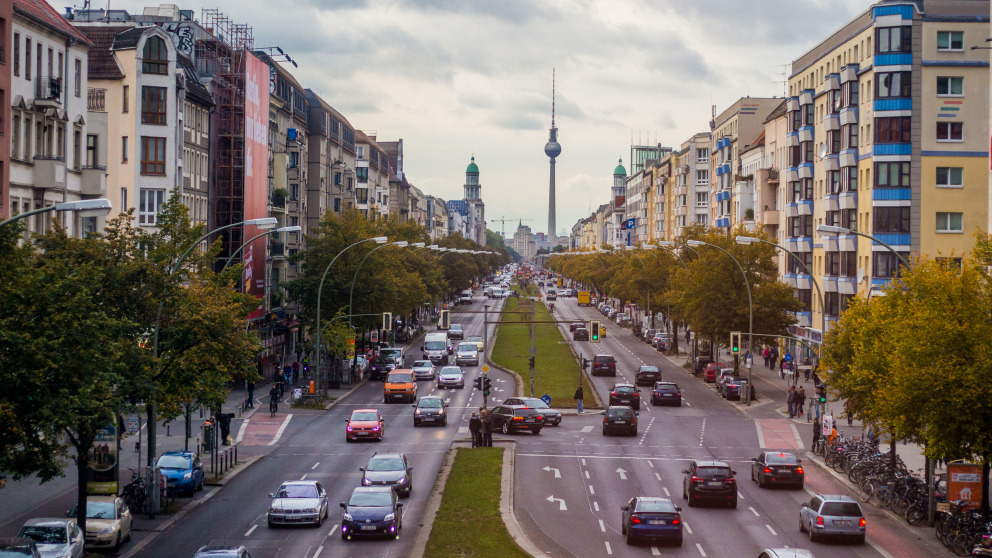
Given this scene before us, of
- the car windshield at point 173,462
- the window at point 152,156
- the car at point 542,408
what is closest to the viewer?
the car windshield at point 173,462

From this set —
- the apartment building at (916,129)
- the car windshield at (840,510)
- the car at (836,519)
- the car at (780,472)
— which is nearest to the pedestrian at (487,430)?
the car at (780,472)

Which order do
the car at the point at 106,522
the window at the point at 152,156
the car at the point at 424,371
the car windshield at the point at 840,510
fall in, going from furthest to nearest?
the car at the point at 424,371 < the window at the point at 152,156 < the car windshield at the point at 840,510 < the car at the point at 106,522

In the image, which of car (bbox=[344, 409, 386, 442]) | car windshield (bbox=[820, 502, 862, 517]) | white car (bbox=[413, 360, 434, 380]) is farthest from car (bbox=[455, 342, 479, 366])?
car windshield (bbox=[820, 502, 862, 517])

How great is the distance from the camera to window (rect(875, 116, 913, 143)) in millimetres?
69312

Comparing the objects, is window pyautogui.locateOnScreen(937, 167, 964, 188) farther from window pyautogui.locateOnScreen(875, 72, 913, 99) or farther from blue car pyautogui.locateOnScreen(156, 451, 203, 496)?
blue car pyautogui.locateOnScreen(156, 451, 203, 496)

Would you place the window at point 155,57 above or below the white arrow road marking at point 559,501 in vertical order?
above

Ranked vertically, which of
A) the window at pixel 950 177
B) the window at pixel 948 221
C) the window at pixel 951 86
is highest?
the window at pixel 951 86

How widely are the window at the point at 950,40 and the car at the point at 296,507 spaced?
51881 millimetres

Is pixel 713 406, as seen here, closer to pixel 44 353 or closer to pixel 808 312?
pixel 808 312

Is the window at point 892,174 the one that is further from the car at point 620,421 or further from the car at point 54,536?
the car at point 54,536

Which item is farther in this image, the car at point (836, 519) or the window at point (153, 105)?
the window at point (153, 105)

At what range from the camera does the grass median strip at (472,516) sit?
27.7m

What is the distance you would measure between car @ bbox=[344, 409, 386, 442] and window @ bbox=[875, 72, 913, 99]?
129ft

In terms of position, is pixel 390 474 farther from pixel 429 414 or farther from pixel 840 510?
pixel 429 414
